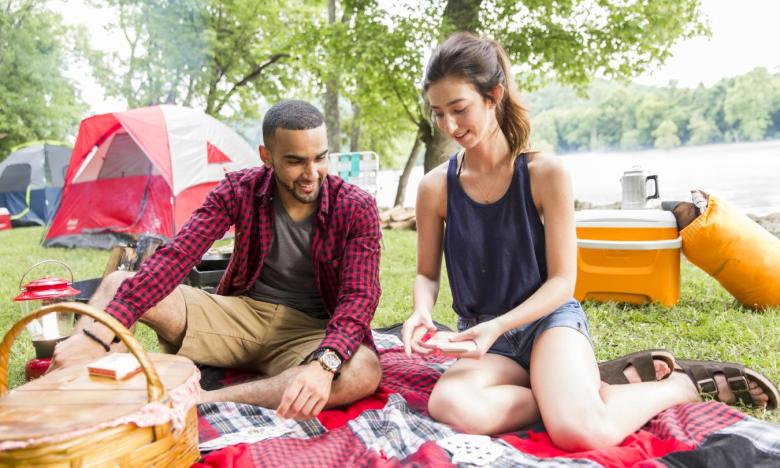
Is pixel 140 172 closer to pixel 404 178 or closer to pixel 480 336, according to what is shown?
pixel 404 178

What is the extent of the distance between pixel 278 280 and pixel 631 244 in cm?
199

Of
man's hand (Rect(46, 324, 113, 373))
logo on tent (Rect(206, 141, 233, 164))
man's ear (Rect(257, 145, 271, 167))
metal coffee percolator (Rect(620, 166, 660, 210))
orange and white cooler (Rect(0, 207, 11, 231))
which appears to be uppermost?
logo on tent (Rect(206, 141, 233, 164))

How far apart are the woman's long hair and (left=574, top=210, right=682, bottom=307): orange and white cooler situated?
62.5 inches

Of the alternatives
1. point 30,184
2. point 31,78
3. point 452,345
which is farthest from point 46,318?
point 31,78

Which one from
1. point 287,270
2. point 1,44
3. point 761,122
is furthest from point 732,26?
point 1,44

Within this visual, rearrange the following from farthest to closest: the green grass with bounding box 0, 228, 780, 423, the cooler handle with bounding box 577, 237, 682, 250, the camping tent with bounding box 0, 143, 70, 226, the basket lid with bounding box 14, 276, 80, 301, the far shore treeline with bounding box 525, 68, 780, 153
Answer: the camping tent with bounding box 0, 143, 70, 226, the far shore treeline with bounding box 525, 68, 780, 153, the cooler handle with bounding box 577, 237, 682, 250, the green grass with bounding box 0, 228, 780, 423, the basket lid with bounding box 14, 276, 80, 301

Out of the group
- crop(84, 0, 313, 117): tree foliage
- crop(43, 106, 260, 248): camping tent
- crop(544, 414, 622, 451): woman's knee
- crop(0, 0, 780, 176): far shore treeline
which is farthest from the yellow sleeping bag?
crop(84, 0, 313, 117): tree foliage

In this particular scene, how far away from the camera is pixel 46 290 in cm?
240

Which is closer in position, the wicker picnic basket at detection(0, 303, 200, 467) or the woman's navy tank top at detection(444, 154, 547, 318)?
the wicker picnic basket at detection(0, 303, 200, 467)

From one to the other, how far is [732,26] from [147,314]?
9607mm

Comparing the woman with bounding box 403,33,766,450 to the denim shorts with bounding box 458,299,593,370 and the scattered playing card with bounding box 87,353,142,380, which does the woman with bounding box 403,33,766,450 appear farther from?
the scattered playing card with bounding box 87,353,142,380

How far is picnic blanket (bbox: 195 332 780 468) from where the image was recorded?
5.05 ft

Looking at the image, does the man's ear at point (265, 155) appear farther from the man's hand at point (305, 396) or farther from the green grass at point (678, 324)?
the green grass at point (678, 324)

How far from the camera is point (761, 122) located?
342 inches
